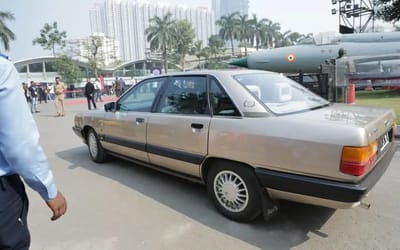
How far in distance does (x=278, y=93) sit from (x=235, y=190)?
1.22m

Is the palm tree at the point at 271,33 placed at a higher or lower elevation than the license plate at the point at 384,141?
higher

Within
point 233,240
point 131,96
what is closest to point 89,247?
point 233,240

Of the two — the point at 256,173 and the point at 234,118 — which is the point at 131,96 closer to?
the point at 234,118

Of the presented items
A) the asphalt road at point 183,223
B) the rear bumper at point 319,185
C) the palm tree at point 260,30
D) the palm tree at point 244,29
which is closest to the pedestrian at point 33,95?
the asphalt road at point 183,223

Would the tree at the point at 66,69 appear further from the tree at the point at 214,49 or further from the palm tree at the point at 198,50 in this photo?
the tree at the point at 214,49

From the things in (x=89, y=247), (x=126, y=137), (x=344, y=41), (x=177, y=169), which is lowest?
(x=89, y=247)

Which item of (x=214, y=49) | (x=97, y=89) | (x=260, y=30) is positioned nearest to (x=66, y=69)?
(x=97, y=89)

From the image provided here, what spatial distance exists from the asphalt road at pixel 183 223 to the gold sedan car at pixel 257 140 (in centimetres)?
27

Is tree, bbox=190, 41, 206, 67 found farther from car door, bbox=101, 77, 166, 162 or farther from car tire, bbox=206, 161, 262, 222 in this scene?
car tire, bbox=206, 161, 262, 222

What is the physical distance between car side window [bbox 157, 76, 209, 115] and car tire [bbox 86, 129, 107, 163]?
6.09ft

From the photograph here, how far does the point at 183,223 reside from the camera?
333cm

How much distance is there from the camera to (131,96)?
16.3 ft

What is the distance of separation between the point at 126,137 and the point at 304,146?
9.34 feet

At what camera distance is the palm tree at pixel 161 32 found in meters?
Result: 59.2
